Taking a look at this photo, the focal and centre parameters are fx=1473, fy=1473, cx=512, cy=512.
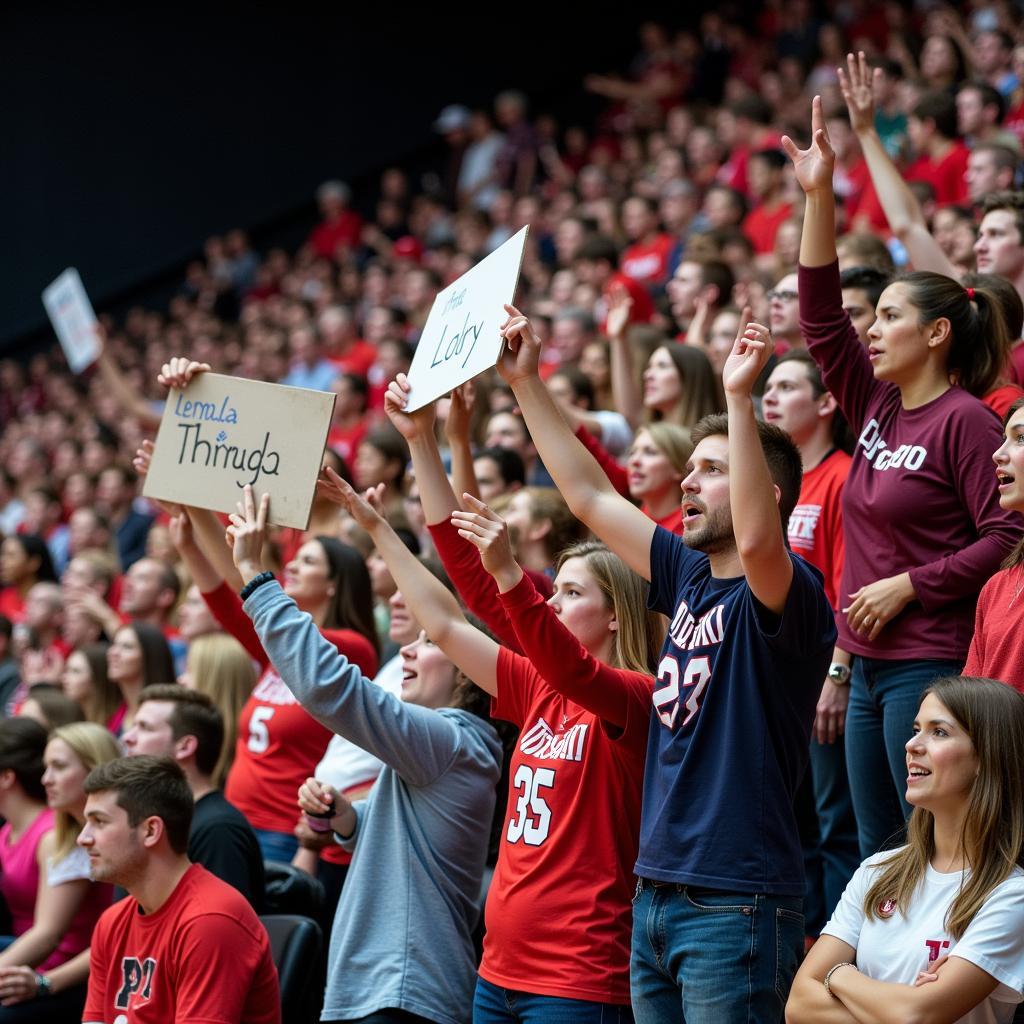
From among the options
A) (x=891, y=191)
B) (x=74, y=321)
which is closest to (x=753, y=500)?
(x=891, y=191)

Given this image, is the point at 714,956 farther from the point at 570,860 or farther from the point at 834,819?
the point at 834,819

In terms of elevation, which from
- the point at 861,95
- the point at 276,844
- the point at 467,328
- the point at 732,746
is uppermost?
the point at 861,95

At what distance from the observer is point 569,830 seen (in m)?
2.98

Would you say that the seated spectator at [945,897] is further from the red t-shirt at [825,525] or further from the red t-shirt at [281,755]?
the red t-shirt at [281,755]

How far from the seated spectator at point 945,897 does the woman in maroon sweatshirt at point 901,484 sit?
50 cm

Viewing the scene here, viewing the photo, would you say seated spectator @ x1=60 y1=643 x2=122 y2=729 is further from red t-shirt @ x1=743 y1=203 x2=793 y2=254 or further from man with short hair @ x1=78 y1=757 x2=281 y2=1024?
red t-shirt @ x1=743 y1=203 x2=793 y2=254

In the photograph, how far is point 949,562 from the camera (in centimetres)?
315

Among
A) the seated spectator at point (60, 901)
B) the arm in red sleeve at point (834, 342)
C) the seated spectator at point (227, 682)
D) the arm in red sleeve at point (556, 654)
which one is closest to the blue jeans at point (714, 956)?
the arm in red sleeve at point (556, 654)

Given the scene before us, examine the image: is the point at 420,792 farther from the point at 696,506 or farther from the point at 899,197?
the point at 899,197

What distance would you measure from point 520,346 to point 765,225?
16.8ft

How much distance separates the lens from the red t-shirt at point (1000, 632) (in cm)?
280

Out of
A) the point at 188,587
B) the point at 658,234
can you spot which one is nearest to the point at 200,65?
the point at 658,234

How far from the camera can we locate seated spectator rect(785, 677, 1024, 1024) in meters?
2.41

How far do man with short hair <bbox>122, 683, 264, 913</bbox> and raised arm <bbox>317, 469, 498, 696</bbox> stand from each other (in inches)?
38.7
